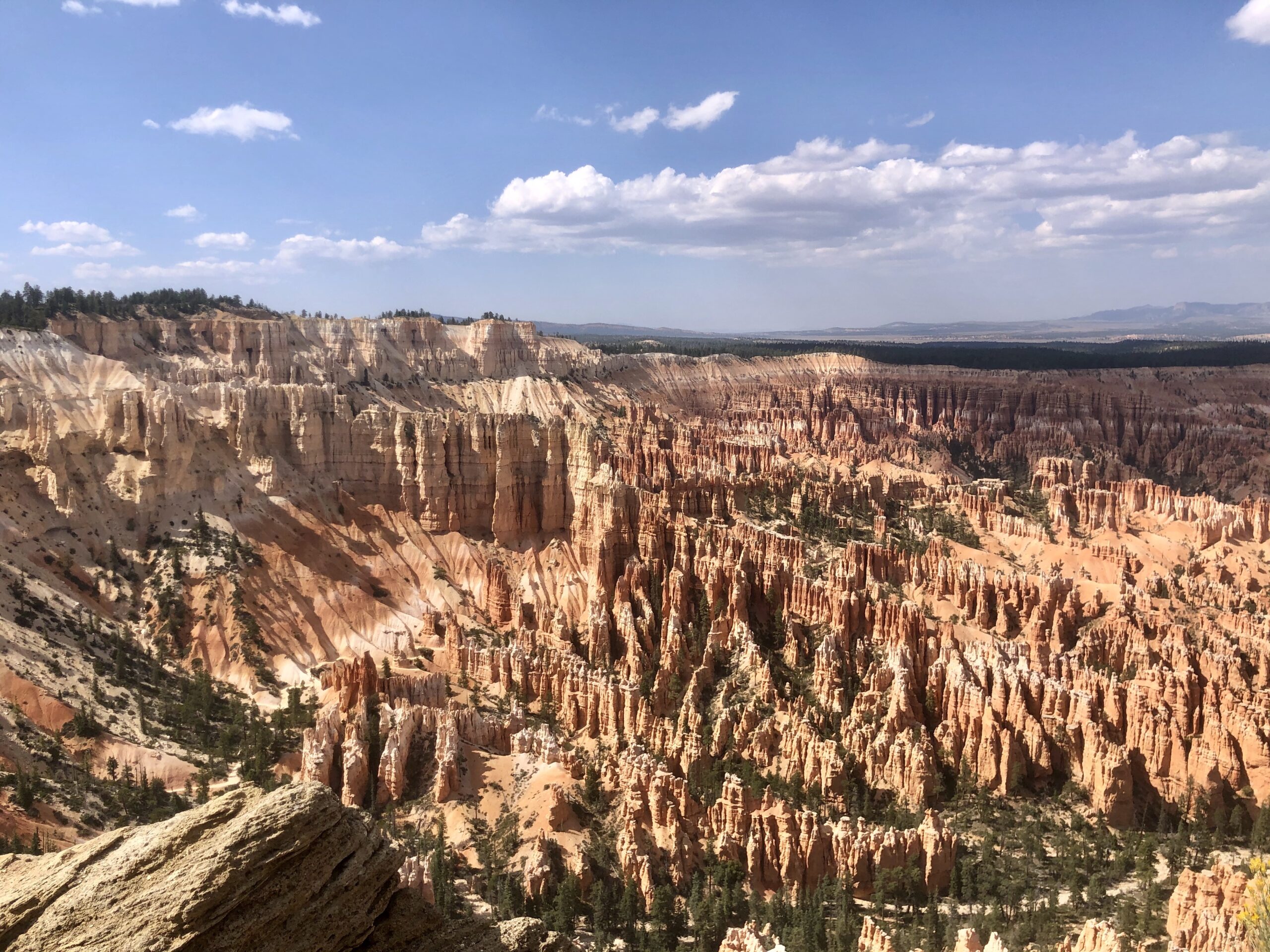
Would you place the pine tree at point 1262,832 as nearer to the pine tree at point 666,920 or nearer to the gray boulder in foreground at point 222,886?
the pine tree at point 666,920

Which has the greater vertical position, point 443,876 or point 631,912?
point 443,876

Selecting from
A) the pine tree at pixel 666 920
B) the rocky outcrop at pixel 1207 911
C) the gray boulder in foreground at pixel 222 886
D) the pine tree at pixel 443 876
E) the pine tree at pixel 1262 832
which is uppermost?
the gray boulder in foreground at pixel 222 886

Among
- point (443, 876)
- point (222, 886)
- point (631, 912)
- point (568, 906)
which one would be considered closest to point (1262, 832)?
point (631, 912)

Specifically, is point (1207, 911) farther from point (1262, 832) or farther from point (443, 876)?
point (443, 876)

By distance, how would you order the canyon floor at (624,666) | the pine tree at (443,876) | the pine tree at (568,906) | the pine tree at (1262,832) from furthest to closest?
1. the pine tree at (1262,832)
2. the canyon floor at (624,666)
3. the pine tree at (568,906)
4. the pine tree at (443,876)

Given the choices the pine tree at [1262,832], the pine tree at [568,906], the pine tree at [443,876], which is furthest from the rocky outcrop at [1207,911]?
the pine tree at [443,876]

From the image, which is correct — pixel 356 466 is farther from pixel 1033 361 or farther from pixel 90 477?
pixel 1033 361
